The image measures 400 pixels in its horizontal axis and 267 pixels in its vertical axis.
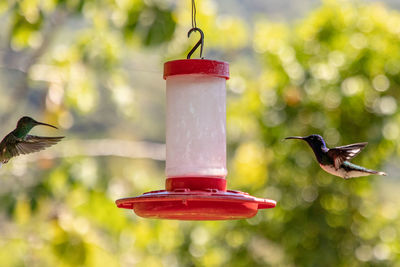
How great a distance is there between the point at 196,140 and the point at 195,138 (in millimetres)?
12

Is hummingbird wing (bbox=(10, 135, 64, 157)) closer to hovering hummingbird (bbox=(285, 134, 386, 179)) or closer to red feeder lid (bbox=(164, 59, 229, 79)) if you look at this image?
red feeder lid (bbox=(164, 59, 229, 79))

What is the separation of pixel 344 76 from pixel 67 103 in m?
3.39

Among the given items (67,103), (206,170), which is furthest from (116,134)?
(206,170)

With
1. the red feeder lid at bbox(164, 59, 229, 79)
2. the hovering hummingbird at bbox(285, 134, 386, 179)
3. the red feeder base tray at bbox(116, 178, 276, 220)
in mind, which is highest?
the red feeder lid at bbox(164, 59, 229, 79)

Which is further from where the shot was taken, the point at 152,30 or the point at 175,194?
the point at 152,30

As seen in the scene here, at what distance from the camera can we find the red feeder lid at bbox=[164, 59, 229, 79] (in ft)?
13.8

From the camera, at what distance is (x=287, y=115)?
9016 millimetres

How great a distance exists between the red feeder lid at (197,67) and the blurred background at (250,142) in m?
3.77

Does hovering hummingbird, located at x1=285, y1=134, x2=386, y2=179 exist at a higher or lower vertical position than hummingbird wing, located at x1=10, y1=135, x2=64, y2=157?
lower

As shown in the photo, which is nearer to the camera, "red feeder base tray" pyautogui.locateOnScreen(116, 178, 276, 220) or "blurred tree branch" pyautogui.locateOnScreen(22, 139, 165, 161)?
"red feeder base tray" pyautogui.locateOnScreen(116, 178, 276, 220)

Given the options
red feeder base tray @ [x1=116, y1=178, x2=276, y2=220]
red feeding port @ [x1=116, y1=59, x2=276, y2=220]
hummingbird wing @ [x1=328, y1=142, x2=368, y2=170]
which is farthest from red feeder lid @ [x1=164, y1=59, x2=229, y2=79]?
hummingbird wing @ [x1=328, y1=142, x2=368, y2=170]

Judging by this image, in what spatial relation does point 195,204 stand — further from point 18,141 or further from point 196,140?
point 18,141

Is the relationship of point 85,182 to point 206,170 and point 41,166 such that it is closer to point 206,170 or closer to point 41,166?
point 41,166

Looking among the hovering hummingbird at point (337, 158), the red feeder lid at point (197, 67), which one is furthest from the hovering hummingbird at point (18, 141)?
the hovering hummingbird at point (337, 158)
